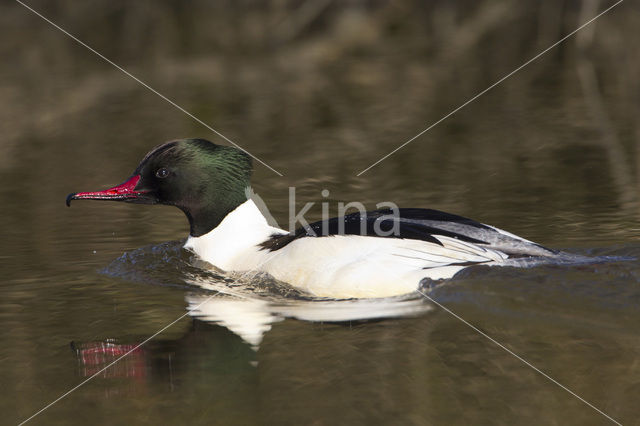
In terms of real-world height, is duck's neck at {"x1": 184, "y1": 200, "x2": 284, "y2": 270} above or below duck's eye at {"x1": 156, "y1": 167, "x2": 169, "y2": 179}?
below

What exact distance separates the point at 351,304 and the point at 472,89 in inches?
308

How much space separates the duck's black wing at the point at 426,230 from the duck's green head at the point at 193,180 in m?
0.84

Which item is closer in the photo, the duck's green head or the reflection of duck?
the reflection of duck

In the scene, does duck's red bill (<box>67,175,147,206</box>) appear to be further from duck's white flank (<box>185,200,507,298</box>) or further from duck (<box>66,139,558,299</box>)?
duck's white flank (<box>185,200,507,298</box>)

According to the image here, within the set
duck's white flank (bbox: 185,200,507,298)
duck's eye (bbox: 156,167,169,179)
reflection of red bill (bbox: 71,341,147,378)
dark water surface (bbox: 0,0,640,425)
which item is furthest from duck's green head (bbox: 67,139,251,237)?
reflection of red bill (bbox: 71,341,147,378)

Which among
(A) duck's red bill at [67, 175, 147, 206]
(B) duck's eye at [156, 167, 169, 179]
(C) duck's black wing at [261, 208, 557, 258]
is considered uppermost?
(B) duck's eye at [156, 167, 169, 179]

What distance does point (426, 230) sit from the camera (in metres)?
5.85

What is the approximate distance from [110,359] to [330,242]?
1.67 meters

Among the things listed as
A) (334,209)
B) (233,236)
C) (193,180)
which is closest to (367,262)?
(233,236)

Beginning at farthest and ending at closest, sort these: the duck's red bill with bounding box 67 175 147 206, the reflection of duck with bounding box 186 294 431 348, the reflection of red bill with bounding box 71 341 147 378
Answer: the duck's red bill with bounding box 67 175 147 206 < the reflection of duck with bounding box 186 294 431 348 < the reflection of red bill with bounding box 71 341 147 378

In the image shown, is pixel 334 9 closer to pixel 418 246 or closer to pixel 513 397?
pixel 418 246

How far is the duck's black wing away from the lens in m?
5.76

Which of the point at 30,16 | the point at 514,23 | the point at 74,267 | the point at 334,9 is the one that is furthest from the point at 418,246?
Result: the point at 30,16

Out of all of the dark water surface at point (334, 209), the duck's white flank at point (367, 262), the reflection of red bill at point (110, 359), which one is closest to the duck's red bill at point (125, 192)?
the dark water surface at point (334, 209)
